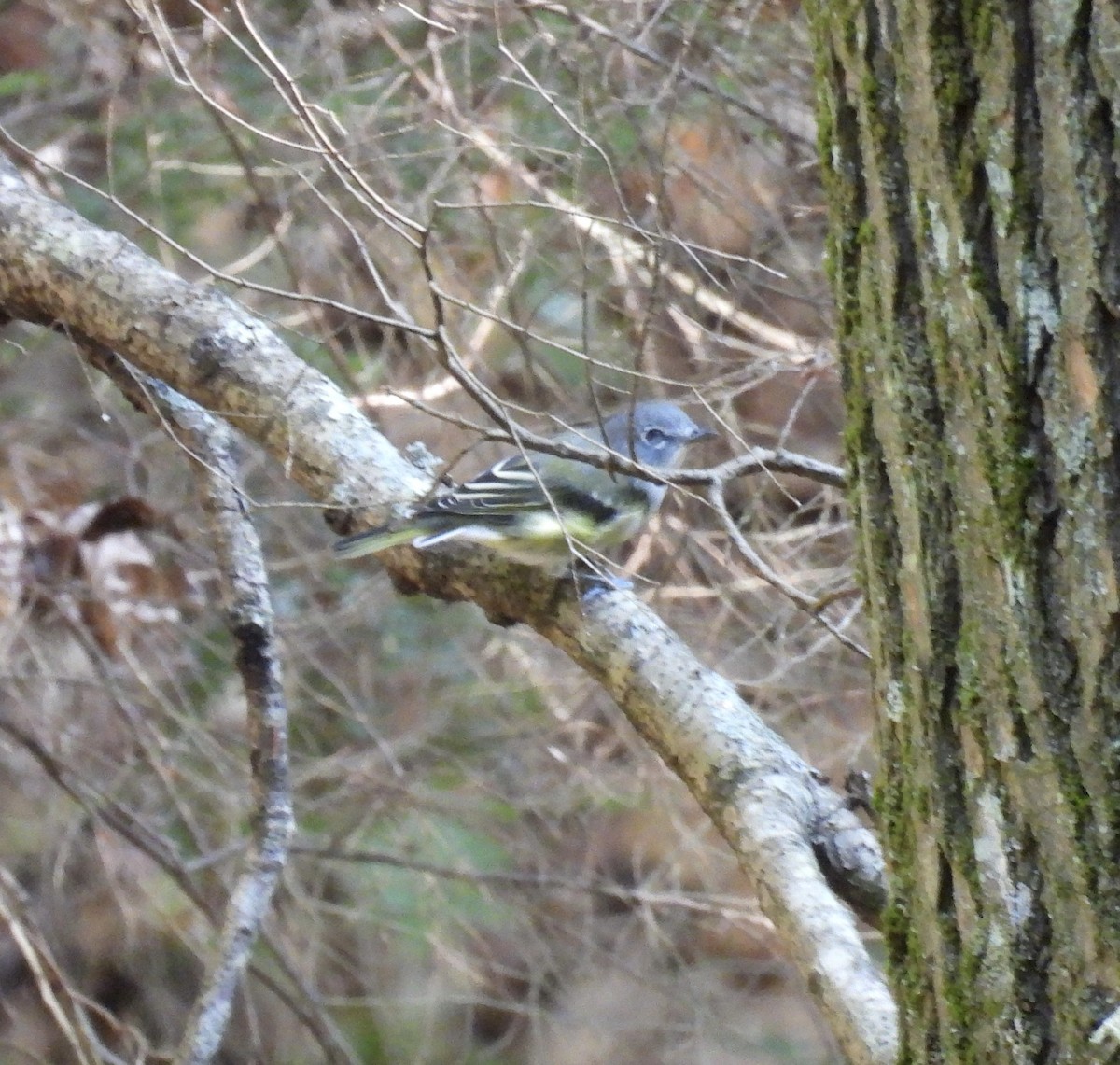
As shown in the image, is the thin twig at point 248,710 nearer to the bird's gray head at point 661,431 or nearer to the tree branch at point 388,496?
the tree branch at point 388,496

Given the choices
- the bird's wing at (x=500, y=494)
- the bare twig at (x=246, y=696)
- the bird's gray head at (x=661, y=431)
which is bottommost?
the bare twig at (x=246, y=696)

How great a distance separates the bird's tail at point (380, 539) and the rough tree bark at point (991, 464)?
1.13 metres

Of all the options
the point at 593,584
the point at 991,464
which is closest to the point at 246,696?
the point at 593,584

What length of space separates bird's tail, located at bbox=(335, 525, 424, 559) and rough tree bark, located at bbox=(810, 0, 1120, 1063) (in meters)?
1.13

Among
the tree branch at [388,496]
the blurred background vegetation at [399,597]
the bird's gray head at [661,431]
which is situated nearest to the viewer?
the tree branch at [388,496]

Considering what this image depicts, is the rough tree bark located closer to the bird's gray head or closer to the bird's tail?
the bird's tail

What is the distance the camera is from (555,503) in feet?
8.39

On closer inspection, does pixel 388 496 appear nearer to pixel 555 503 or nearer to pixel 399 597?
pixel 555 503

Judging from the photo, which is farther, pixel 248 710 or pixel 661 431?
pixel 661 431

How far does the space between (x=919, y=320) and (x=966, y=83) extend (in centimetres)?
20

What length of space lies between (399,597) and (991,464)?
258 cm

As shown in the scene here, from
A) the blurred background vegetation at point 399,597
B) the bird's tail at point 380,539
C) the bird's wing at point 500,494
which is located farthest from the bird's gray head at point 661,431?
the bird's tail at point 380,539

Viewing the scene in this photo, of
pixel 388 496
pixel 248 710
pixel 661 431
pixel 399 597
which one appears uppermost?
→ pixel 661 431

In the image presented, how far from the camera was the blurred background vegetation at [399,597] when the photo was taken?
3.68m
